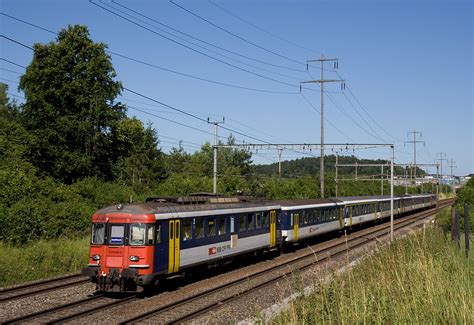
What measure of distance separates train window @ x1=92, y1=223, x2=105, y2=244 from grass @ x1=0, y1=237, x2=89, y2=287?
3734 millimetres

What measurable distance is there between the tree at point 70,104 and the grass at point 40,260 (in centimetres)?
2027

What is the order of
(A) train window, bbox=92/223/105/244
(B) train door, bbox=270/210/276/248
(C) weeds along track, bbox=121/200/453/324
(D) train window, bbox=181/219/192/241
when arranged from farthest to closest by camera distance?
(B) train door, bbox=270/210/276/248 < (D) train window, bbox=181/219/192/241 < (A) train window, bbox=92/223/105/244 < (C) weeds along track, bbox=121/200/453/324

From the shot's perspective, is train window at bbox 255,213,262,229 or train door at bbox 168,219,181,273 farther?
train window at bbox 255,213,262,229

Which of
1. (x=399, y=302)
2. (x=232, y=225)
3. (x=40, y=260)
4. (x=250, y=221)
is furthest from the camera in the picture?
(x=250, y=221)

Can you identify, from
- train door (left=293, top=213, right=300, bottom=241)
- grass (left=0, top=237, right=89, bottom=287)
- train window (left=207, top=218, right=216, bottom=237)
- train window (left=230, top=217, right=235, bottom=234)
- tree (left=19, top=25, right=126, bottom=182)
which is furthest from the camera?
tree (left=19, top=25, right=126, bottom=182)

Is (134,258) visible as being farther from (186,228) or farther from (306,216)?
(306,216)

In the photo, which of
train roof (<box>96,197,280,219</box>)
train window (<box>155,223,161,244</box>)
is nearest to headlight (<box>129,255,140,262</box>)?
train window (<box>155,223,161,244</box>)

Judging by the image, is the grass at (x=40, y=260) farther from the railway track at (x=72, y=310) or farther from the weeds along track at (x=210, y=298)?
the weeds along track at (x=210, y=298)

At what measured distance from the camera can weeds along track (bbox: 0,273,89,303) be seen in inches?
650

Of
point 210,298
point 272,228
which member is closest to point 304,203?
point 272,228

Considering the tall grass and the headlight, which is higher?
the tall grass

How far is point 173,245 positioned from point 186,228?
1.03 meters

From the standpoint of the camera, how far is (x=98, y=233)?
17.3 metres

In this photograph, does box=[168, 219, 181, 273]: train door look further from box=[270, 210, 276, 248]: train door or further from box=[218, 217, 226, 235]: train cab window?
box=[270, 210, 276, 248]: train door
